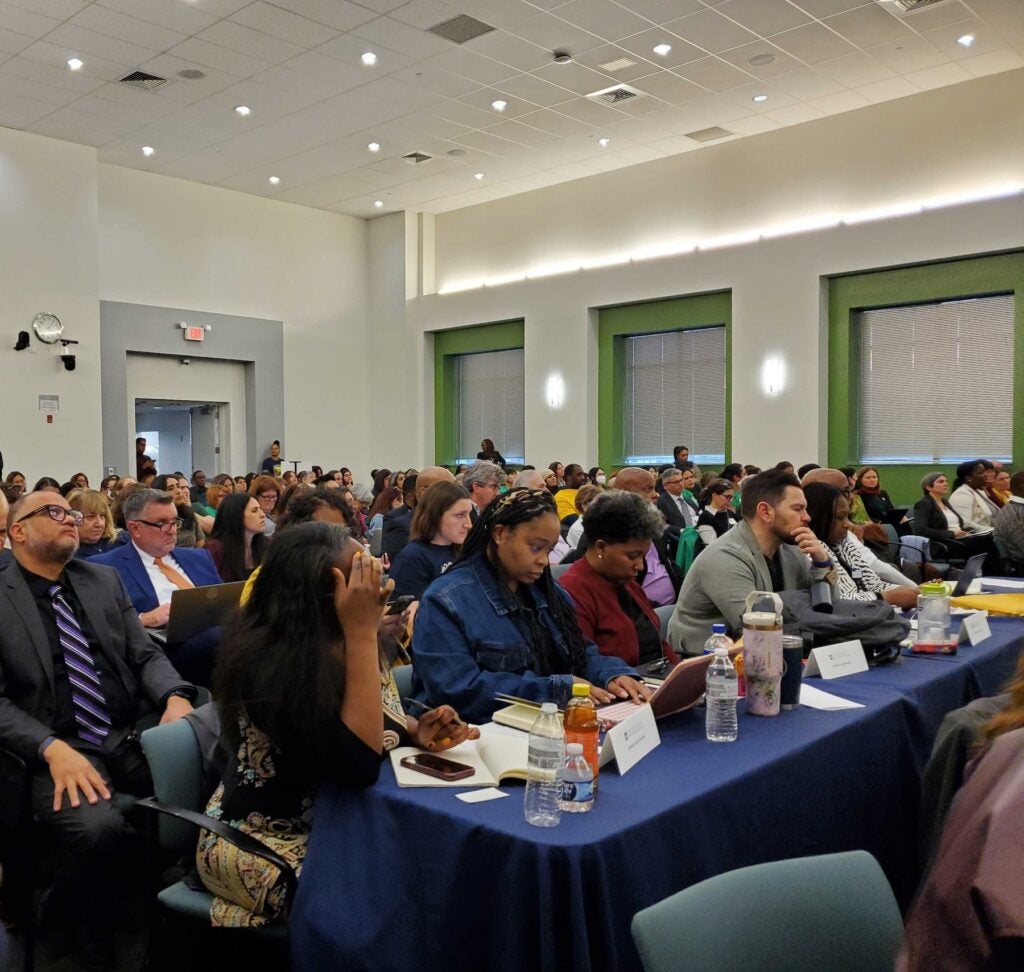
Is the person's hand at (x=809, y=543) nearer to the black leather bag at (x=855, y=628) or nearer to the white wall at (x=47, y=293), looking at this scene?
the black leather bag at (x=855, y=628)

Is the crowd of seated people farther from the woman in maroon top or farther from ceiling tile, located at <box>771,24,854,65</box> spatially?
ceiling tile, located at <box>771,24,854,65</box>

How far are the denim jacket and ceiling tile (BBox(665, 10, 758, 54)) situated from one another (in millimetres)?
7998

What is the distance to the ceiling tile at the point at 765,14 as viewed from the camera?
29.1 feet

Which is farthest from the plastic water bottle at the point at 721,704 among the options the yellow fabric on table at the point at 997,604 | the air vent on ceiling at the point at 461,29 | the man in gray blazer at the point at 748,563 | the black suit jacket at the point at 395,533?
the air vent on ceiling at the point at 461,29

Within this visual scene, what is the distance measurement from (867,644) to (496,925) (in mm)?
1912

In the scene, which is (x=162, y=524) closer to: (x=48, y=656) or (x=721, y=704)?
(x=48, y=656)

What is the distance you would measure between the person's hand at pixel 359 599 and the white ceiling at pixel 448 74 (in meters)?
8.02

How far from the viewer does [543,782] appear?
1.82m

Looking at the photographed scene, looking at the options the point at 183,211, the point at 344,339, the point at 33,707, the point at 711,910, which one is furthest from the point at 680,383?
the point at 711,910

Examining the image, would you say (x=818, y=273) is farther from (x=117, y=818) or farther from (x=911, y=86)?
(x=117, y=818)

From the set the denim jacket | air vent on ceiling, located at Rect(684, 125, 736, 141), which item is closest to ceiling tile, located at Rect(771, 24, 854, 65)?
air vent on ceiling, located at Rect(684, 125, 736, 141)

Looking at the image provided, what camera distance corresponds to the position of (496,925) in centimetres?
174

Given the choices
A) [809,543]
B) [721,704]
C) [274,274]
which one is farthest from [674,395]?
[721,704]

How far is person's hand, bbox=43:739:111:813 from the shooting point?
266cm
